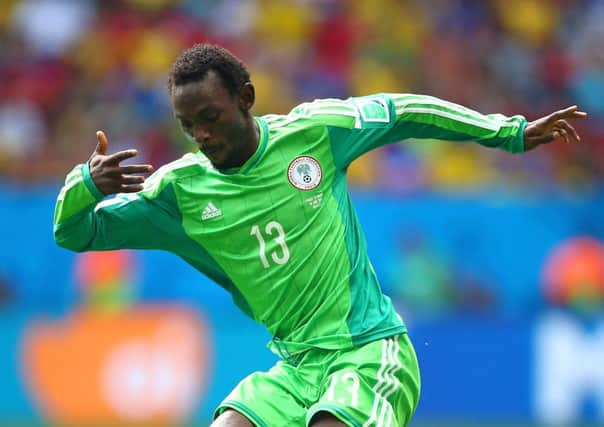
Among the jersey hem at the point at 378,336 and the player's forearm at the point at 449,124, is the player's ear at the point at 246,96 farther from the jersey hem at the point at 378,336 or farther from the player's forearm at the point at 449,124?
the jersey hem at the point at 378,336

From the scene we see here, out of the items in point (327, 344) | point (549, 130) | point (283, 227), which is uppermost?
point (549, 130)

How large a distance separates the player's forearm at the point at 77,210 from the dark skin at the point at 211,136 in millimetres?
50

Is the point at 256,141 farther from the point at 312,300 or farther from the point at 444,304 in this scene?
the point at 444,304

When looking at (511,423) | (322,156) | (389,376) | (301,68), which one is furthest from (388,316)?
(301,68)

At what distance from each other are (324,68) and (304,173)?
9.94 metres

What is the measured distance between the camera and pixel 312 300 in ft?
18.6

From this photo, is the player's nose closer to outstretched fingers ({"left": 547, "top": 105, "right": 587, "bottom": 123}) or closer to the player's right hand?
the player's right hand

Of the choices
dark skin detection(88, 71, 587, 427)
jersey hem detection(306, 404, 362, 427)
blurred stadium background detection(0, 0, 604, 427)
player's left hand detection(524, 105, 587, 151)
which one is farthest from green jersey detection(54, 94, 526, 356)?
blurred stadium background detection(0, 0, 604, 427)

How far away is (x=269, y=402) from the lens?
5590 mm

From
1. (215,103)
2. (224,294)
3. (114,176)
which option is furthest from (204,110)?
(224,294)

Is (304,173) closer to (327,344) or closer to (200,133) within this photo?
(200,133)

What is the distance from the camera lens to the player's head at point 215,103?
5.51 m

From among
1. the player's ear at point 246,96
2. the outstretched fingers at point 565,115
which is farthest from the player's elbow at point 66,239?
the outstretched fingers at point 565,115

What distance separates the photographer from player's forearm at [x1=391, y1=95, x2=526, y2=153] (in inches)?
236
